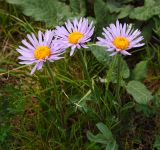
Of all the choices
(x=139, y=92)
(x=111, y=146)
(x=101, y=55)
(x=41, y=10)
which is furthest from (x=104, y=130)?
(x=41, y=10)

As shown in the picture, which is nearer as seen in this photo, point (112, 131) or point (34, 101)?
→ point (112, 131)

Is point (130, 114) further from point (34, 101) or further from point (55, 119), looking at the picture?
point (34, 101)

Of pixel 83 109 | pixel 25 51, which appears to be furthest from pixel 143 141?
pixel 25 51

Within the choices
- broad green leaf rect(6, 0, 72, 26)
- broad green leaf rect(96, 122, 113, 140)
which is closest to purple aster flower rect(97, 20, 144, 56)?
broad green leaf rect(96, 122, 113, 140)

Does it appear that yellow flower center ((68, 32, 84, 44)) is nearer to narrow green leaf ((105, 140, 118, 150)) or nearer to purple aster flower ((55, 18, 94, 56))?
purple aster flower ((55, 18, 94, 56))

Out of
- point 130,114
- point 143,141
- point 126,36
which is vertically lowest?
point 143,141
